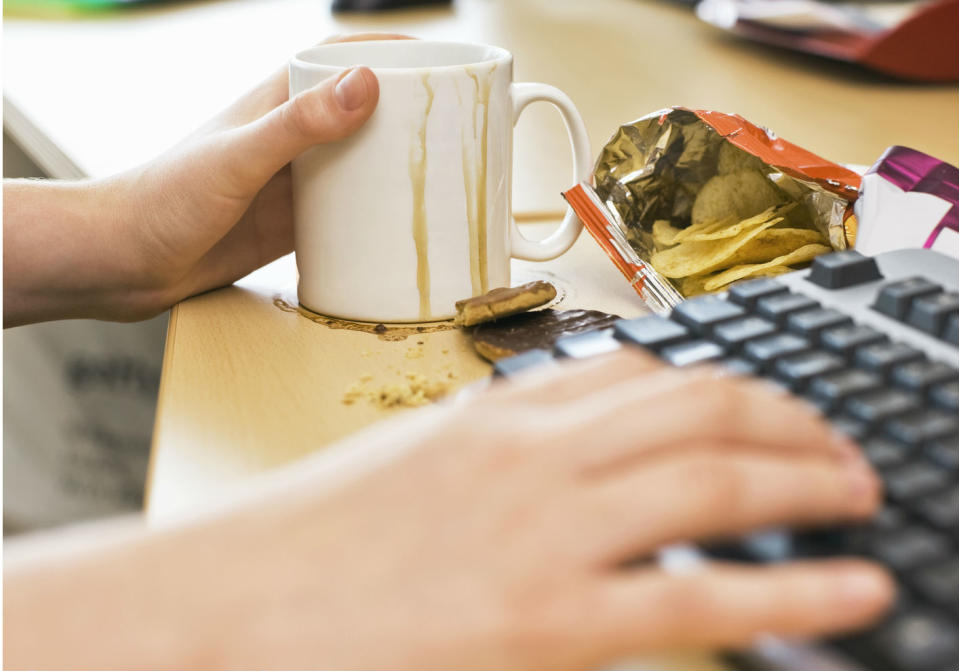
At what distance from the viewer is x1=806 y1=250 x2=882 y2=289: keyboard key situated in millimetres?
426

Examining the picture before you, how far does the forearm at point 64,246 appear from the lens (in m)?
0.59

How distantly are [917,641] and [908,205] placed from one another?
0.31m

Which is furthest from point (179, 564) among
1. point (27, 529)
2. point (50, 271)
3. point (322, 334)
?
point (27, 529)

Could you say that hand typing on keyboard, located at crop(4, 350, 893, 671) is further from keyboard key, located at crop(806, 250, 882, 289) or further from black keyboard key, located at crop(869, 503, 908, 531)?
keyboard key, located at crop(806, 250, 882, 289)

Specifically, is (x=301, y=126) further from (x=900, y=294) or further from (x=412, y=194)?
(x=900, y=294)

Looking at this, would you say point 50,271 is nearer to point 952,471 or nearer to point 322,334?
point 322,334

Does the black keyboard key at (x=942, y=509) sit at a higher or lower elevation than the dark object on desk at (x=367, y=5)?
lower

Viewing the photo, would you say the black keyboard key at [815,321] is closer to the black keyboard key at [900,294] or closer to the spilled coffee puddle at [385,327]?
the black keyboard key at [900,294]

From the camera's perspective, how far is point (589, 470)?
28 cm

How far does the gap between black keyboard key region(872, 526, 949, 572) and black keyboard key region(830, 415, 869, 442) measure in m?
0.05

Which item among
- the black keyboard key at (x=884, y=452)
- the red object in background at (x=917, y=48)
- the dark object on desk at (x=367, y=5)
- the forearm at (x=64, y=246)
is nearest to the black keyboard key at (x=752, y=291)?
the black keyboard key at (x=884, y=452)

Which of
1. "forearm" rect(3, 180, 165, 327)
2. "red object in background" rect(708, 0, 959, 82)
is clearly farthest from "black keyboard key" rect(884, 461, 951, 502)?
"red object in background" rect(708, 0, 959, 82)

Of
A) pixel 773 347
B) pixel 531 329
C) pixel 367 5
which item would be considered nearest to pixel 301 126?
pixel 531 329

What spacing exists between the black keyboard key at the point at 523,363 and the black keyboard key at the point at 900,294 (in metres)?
0.13
